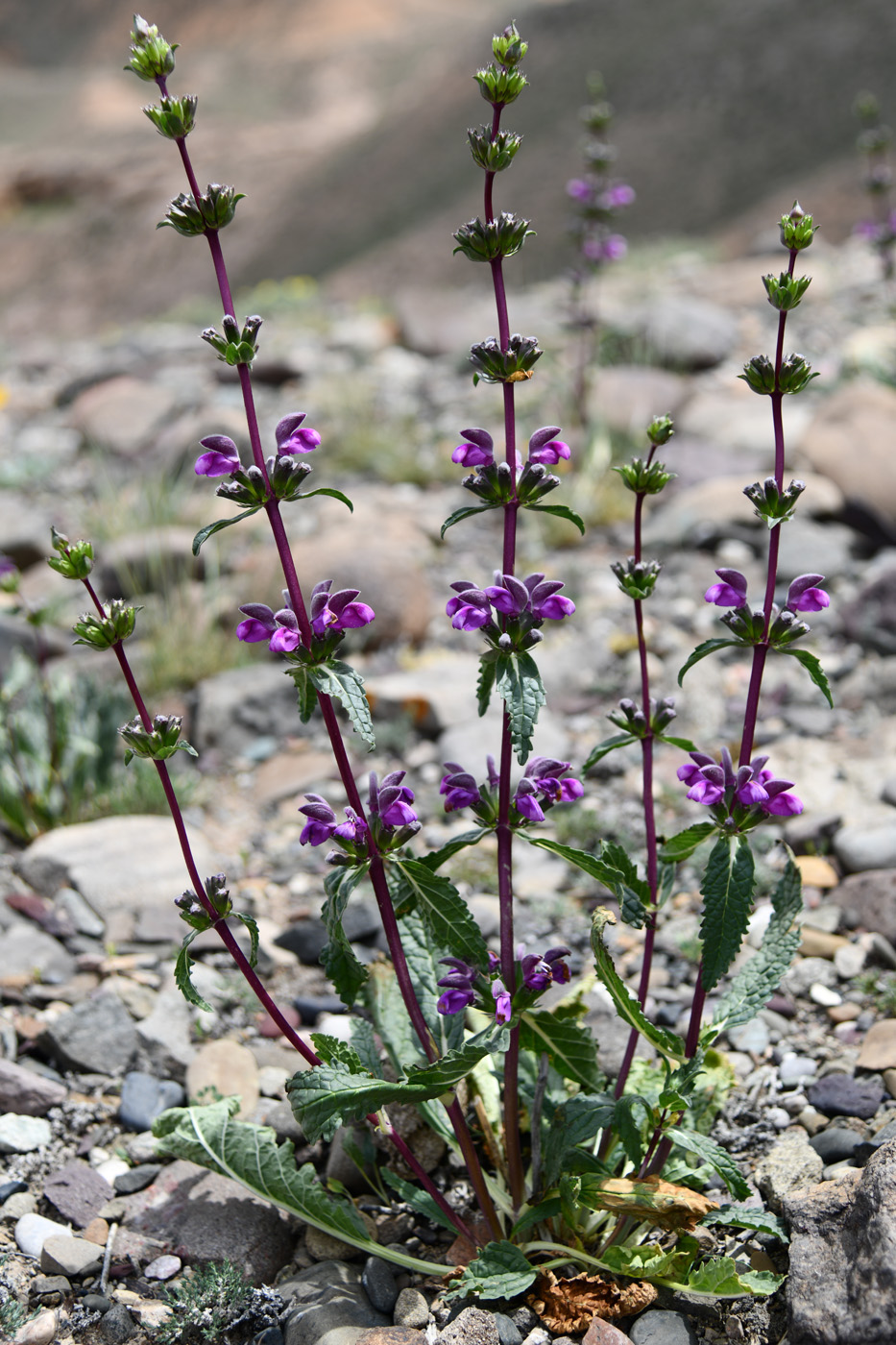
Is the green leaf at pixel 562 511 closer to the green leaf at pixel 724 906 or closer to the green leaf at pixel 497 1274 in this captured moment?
the green leaf at pixel 724 906

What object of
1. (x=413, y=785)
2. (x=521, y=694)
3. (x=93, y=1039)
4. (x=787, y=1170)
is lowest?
(x=787, y=1170)

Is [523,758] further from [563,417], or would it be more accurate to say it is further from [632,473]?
[563,417]

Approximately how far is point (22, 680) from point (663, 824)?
9.11ft

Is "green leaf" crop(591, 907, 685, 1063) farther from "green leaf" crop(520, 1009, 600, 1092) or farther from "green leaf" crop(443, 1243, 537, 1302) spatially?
"green leaf" crop(443, 1243, 537, 1302)

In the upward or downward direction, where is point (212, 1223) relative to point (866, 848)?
downward

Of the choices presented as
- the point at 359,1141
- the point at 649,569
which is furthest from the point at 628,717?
the point at 359,1141

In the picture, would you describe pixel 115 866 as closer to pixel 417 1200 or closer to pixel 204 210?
pixel 417 1200

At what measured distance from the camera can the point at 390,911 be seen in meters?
2.17

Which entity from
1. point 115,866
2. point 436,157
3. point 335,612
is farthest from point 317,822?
point 436,157

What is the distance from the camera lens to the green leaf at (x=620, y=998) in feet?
6.87

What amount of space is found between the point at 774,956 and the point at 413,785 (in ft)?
7.39

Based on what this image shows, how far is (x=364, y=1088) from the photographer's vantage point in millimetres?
2012

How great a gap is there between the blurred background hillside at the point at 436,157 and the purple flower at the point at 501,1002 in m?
18.2

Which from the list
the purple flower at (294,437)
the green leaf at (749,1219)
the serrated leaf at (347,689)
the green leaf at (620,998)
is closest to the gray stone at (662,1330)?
the green leaf at (749,1219)
